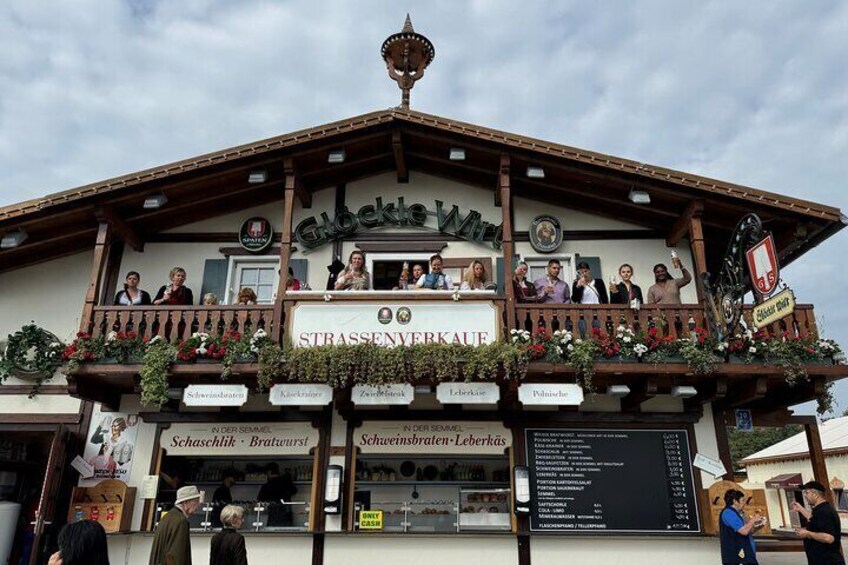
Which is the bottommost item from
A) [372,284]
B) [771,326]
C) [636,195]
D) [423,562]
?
[423,562]

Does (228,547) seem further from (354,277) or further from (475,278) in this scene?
(475,278)

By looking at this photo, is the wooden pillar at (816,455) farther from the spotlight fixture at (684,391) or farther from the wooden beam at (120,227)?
the wooden beam at (120,227)

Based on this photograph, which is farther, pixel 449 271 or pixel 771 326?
pixel 449 271

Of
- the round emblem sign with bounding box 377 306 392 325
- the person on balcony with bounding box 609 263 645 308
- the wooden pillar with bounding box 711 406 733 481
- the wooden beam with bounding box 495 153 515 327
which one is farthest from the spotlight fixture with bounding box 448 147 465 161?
the wooden pillar with bounding box 711 406 733 481

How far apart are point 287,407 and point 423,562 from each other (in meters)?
3.21

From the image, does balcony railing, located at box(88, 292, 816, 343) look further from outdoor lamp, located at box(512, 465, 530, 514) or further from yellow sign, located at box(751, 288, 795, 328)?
outdoor lamp, located at box(512, 465, 530, 514)

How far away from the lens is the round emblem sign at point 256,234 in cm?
1159

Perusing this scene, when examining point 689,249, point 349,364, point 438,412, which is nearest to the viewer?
point 349,364

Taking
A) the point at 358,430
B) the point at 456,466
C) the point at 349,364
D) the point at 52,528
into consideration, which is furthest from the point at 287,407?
the point at 52,528

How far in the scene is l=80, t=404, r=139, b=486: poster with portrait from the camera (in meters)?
10.4

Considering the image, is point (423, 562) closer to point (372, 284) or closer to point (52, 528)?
point (372, 284)

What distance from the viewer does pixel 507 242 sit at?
994 centimetres

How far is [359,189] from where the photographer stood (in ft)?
39.5

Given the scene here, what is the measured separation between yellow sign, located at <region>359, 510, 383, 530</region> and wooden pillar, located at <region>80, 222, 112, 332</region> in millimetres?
5005
